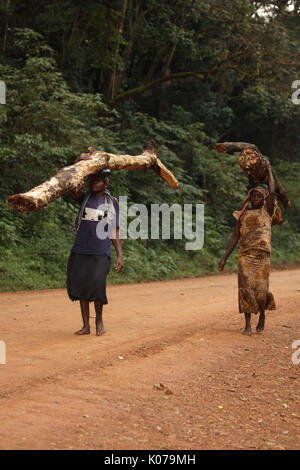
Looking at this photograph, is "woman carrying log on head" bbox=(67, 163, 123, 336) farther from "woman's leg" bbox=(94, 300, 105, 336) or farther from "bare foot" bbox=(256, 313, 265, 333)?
"bare foot" bbox=(256, 313, 265, 333)

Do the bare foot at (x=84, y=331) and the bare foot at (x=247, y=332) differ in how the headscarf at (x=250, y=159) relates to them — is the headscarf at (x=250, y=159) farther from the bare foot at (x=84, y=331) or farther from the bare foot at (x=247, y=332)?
the bare foot at (x=84, y=331)

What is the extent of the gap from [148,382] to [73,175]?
2390 mm

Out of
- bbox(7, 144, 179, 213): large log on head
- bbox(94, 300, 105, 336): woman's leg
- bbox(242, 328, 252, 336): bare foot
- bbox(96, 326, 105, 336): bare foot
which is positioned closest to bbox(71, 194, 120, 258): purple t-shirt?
bbox(7, 144, 179, 213): large log on head

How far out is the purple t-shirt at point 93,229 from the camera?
6906 millimetres

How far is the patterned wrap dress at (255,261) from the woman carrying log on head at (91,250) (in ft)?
5.74

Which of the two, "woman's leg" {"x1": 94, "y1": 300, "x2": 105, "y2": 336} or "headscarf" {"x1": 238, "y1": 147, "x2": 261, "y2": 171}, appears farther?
"headscarf" {"x1": 238, "y1": 147, "x2": 261, "y2": 171}

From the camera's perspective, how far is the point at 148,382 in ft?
16.9

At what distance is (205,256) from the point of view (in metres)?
17.9

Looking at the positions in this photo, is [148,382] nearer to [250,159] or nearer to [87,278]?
[87,278]

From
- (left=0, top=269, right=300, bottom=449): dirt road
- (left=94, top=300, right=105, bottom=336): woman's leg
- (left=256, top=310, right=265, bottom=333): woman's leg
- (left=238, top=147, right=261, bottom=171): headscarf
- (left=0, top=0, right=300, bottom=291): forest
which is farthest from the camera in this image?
A: (left=0, top=0, right=300, bottom=291): forest

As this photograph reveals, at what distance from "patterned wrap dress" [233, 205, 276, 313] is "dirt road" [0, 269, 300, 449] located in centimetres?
47

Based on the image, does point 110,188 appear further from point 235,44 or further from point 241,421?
point 241,421

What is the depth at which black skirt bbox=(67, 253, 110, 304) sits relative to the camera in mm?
6840
